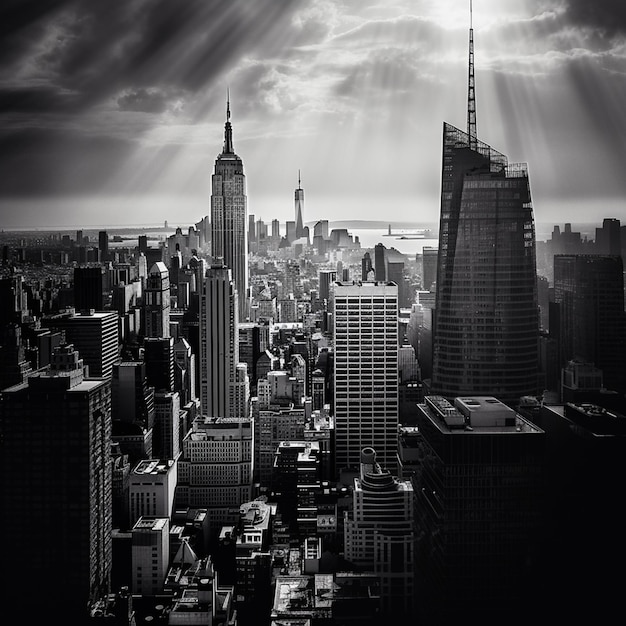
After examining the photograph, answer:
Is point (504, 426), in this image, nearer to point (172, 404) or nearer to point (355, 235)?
point (355, 235)

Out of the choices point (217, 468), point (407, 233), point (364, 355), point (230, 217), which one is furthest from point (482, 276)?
point (230, 217)

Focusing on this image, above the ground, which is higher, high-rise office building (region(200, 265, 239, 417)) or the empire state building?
the empire state building

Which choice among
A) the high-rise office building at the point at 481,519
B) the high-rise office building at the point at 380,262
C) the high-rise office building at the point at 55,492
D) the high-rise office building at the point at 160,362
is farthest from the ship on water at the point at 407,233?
the high-rise office building at the point at 160,362

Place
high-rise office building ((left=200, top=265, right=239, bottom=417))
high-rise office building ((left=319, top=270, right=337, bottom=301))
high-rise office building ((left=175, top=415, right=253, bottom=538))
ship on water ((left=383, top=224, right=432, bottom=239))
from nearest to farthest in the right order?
ship on water ((left=383, top=224, right=432, bottom=239)) < high-rise office building ((left=175, top=415, right=253, bottom=538)) < high-rise office building ((left=319, top=270, right=337, bottom=301)) < high-rise office building ((left=200, top=265, right=239, bottom=417))

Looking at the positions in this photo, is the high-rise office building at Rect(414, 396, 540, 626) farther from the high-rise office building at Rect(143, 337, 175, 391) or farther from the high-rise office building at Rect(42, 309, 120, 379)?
the high-rise office building at Rect(143, 337, 175, 391)

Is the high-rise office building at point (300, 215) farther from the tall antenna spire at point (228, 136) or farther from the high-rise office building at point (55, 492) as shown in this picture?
the high-rise office building at point (55, 492)

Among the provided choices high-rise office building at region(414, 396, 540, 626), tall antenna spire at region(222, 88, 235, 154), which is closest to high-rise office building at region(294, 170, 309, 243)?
tall antenna spire at region(222, 88, 235, 154)
